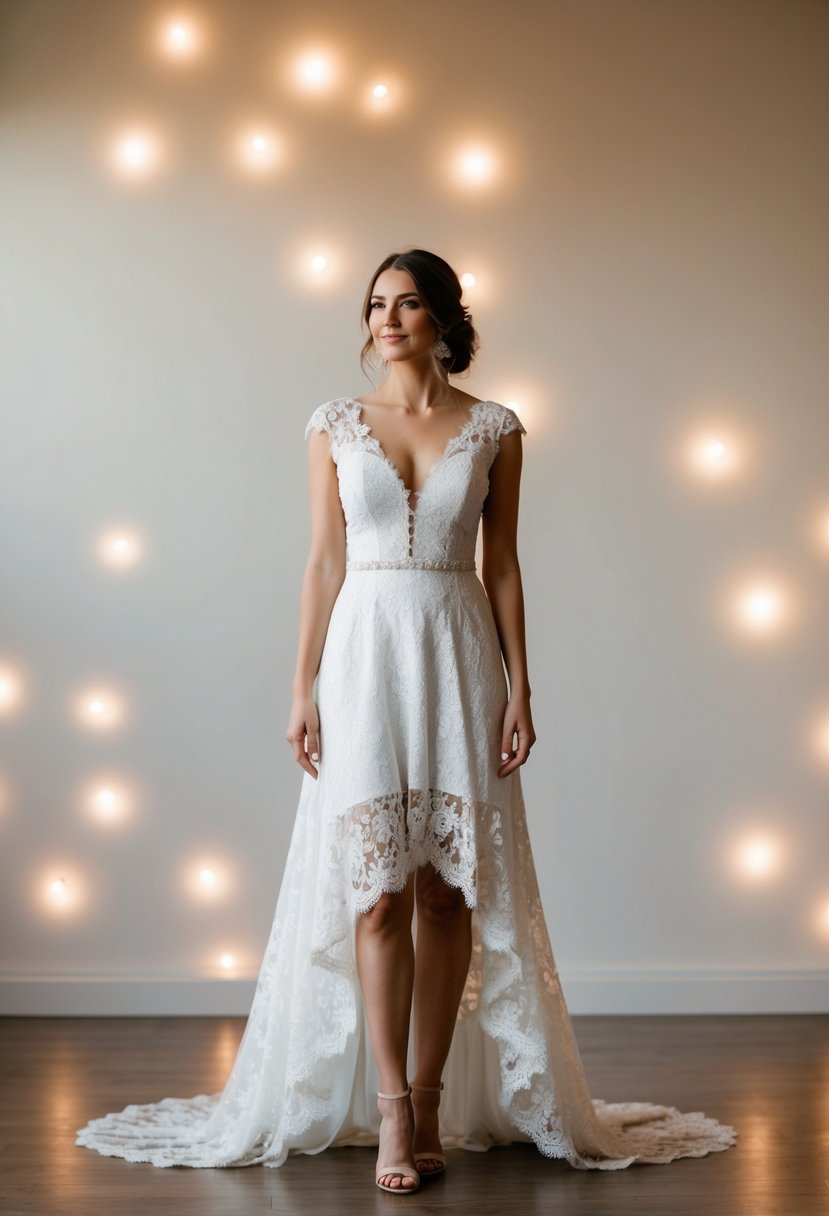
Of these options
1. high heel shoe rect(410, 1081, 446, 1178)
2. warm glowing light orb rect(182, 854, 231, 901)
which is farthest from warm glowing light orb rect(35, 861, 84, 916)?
high heel shoe rect(410, 1081, 446, 1178)

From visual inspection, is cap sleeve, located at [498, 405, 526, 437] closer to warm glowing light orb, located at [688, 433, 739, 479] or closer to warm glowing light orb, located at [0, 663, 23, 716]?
warm glowing light orb, located at [688, 433, 739, 479]

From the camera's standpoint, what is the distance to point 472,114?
10.8 feet

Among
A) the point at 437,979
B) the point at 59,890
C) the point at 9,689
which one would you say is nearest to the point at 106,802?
the point at 59,890

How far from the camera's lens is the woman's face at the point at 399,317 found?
216 centimetres

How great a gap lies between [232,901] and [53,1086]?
2.44 feet

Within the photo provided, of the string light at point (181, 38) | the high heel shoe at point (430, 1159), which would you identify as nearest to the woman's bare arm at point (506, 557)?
the high heel shoe at point (430, 1159)

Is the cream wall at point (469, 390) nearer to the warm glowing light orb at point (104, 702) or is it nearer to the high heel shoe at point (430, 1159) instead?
the warm glowing light orb at point (104, 702)

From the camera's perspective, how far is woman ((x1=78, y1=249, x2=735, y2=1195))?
2.07 metres

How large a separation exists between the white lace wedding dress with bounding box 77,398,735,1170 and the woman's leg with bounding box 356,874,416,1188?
0.15 ft

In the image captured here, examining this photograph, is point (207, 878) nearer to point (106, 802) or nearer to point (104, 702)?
point (106, 802)

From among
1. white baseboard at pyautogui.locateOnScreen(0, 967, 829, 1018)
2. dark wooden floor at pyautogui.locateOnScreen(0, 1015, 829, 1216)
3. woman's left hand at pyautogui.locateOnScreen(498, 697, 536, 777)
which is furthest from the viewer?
white baseboard at pyautogui.locateOnScreen(0, 967, 829, 1018)

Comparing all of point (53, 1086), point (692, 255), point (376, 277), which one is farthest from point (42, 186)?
point (53, 1086)

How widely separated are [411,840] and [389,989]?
24cm

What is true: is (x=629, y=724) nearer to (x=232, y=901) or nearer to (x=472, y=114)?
(x=232, y=901)
